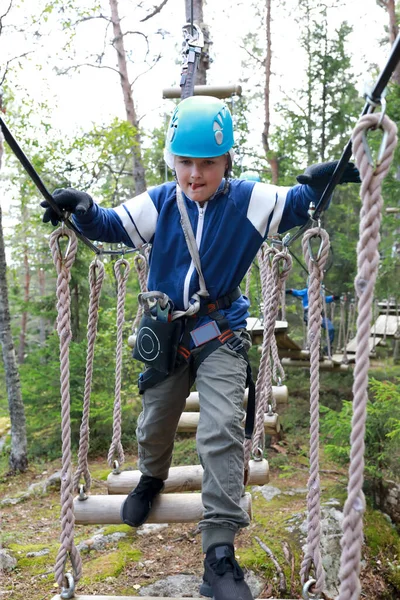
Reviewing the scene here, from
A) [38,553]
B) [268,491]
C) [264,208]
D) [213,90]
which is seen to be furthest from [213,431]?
[268,491]

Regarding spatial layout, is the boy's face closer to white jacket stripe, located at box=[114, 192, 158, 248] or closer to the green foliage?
white jacket stripe, located at box=[114, 192, 158, 248]

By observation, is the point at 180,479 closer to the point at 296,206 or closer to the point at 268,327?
the point at 268,327

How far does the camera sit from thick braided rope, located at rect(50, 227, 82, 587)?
1.48 meters

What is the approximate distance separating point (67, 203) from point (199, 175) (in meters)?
0.48

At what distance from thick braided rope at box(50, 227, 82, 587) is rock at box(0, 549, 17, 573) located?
2169 mm

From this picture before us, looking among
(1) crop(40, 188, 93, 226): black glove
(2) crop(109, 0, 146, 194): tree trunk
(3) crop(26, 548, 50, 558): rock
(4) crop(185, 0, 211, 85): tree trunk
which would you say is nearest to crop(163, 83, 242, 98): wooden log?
(4) crop(185, 0, 211, 85): tree trunk

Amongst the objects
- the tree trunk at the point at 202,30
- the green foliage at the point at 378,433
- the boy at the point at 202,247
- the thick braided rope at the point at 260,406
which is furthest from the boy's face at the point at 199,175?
the tree trunk at the point at 202,30

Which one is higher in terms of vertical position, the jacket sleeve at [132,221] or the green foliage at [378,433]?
the jacket sleeve at [132,221]

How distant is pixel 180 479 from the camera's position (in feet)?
7.04

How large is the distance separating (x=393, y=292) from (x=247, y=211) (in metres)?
4.69

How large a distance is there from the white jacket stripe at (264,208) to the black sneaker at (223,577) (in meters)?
1.09

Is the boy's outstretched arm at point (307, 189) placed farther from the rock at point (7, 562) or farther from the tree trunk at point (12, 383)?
the tree trunk at point (12, 383)

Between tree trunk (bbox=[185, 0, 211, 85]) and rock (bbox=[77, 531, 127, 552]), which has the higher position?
tree trunk (bbox=[185, 0, 211, 85])

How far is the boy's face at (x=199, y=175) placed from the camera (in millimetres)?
1812
